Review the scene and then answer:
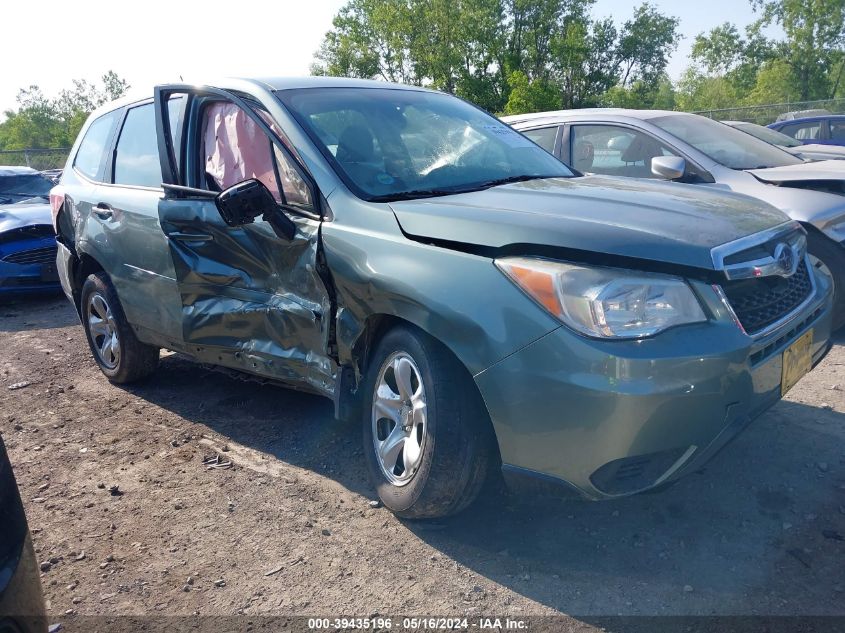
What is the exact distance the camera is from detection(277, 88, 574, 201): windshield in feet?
11.0

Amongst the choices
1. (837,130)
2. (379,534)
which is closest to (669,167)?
(379,534)

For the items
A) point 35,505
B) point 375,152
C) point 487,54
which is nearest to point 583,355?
point 375,152

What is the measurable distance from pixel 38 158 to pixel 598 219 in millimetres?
31973

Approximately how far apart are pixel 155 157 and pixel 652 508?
10.9ft

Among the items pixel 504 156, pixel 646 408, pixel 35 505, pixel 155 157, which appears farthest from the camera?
pixel 155 157

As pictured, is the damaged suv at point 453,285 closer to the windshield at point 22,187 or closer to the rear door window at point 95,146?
the rear door window at point 95,146

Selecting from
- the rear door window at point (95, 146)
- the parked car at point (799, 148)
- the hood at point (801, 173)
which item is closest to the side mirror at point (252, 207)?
the rear door window at point (95, 146)

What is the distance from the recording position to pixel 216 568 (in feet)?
9.39

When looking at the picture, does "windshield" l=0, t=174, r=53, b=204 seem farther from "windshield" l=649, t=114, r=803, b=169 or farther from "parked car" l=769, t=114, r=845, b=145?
"parked car" l=769, t=114, r=845, b=145

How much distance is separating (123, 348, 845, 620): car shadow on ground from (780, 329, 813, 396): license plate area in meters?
0.24

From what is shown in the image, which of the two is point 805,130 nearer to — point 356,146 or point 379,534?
point 356,146

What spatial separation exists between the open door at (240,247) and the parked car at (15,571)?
161 centimetres

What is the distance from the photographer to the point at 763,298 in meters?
2.75

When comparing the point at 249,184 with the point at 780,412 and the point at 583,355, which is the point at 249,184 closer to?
the point at 583,355
